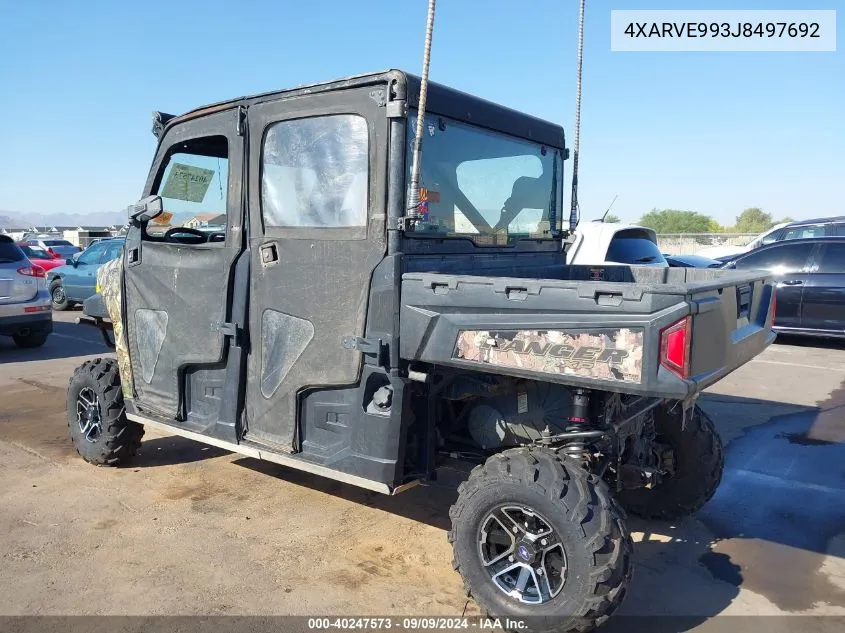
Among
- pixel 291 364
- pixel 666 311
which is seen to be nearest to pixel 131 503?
pixel 291 364

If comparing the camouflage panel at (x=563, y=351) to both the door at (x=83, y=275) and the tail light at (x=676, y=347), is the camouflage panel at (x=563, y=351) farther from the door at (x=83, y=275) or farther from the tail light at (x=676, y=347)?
the door at (x=83, y=275)

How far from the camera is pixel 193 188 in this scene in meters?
4.52

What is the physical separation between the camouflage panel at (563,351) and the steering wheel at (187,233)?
2.28 m

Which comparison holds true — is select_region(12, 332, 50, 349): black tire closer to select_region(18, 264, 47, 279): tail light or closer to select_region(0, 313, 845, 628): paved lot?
select_region(18, 264, 47, 279): tail light

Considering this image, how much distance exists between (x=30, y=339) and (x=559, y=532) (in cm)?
990

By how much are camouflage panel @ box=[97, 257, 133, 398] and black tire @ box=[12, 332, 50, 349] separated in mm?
6343

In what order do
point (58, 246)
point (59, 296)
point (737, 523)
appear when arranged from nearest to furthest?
point (737, 523)
point (59, 296)
point (58, 246)

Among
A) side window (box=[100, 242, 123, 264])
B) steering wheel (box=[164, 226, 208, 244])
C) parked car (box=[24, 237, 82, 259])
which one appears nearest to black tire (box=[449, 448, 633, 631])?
steering wheel (box=[164, 226, 208, 244])

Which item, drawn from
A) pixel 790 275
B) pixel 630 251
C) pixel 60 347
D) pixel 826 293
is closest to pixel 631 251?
pixel 630 251

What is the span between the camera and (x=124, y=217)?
4781 mm

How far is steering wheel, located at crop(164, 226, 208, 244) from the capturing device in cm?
456

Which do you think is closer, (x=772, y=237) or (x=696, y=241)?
(x=772, y=237)

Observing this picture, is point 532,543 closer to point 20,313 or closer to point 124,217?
point 124,217

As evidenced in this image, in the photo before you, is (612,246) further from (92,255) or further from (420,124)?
(92,255)
